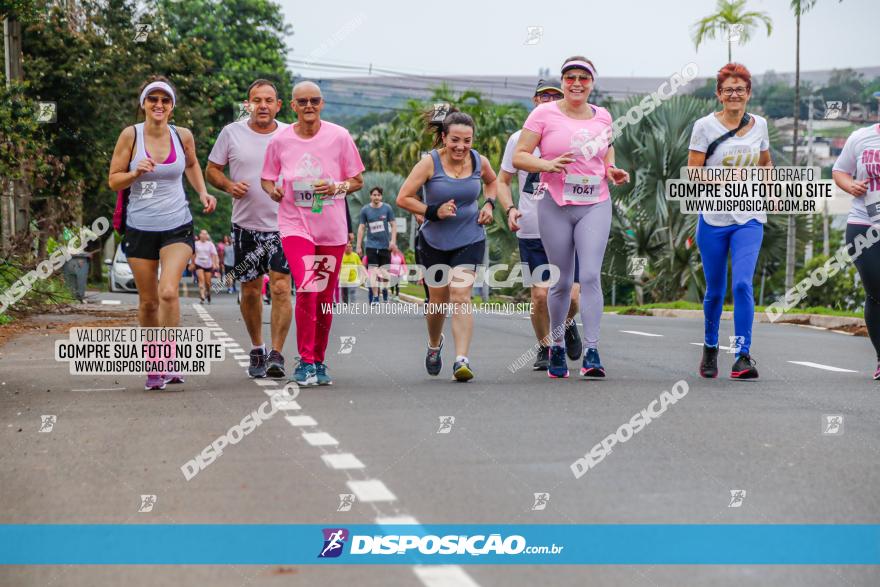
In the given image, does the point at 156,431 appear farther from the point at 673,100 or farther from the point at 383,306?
the point at 673,100

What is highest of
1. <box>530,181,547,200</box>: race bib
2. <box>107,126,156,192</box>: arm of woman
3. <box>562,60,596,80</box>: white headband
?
<box>562,60,596,80</box>: white headband

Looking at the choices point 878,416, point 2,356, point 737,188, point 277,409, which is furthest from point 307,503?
point 2,356

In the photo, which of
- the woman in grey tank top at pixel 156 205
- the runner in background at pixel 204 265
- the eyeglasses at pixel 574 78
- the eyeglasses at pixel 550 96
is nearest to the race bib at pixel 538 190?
the eyeglasses at pixel 550 96

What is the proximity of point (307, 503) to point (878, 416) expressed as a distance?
3833mm

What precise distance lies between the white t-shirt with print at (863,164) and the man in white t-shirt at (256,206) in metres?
4.20

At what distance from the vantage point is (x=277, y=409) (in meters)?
8.36

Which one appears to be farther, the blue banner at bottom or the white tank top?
the white tank top

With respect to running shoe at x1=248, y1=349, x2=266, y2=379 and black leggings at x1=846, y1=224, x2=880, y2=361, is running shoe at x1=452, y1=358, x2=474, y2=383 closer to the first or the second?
running shoe at x1=248, y1=349, x2=266, y2=379

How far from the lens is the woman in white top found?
10.1 m

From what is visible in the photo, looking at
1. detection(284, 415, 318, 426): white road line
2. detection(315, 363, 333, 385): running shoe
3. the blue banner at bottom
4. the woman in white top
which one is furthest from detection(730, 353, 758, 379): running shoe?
the blue banner at bottom

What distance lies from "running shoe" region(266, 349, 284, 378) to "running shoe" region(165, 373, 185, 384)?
65cm

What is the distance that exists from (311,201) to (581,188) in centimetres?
191

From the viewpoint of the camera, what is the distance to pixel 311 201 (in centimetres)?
978

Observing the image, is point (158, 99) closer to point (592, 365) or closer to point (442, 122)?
point (442, 122)
